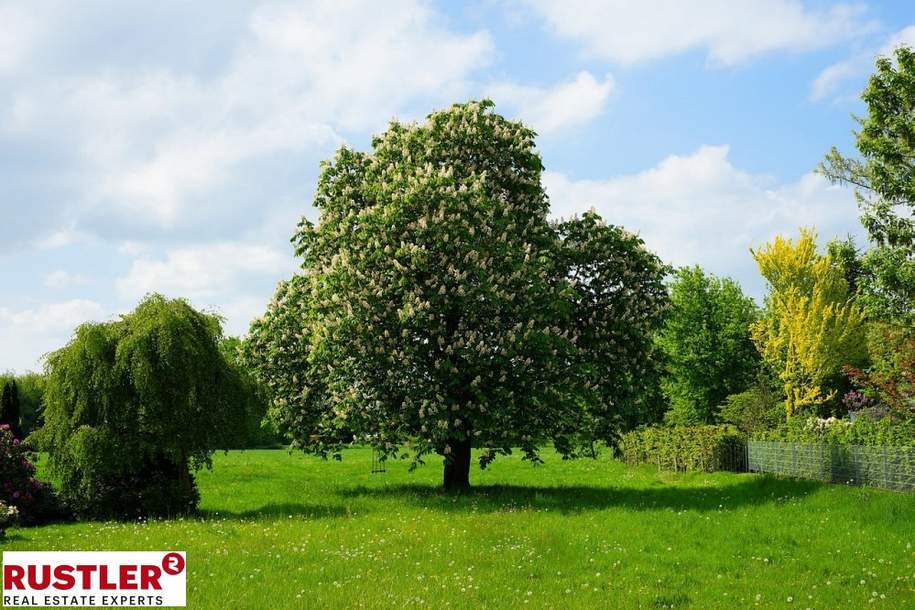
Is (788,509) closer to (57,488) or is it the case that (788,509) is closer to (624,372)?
(624,372)

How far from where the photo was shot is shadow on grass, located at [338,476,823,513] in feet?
82.3

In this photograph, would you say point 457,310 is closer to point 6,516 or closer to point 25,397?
point 6,516

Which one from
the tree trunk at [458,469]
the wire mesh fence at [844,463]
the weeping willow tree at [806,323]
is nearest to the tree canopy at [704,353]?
the weeping willow tree at [806,323]

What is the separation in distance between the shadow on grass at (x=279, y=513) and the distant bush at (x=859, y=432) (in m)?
17.5

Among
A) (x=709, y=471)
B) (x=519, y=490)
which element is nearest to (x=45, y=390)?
(x=519, y=490)

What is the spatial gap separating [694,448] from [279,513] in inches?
998

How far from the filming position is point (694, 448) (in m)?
43.0

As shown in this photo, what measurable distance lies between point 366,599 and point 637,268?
20.5 metres

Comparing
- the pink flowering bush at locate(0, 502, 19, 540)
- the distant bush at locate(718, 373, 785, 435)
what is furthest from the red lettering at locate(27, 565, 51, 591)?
the distant bush at locate(718, 373, 785, 435)

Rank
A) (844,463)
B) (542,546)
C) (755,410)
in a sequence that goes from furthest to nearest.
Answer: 1. (755,410)
2. (844,463)
3. (542,546)

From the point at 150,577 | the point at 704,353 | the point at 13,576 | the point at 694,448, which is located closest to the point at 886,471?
the point at 694,448

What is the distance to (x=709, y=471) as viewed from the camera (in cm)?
4188

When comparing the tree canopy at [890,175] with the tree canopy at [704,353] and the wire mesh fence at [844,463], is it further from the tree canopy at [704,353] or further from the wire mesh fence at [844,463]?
the tree canopy at [704,353]

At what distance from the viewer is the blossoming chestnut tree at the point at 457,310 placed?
26250 millimetres
